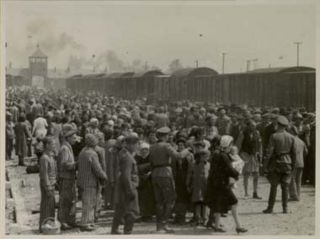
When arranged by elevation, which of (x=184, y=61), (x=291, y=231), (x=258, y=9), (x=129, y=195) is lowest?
(x=291, y=231)

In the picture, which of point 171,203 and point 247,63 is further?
point 247,63

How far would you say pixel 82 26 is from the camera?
595 cm

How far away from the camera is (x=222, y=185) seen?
552 centimetres

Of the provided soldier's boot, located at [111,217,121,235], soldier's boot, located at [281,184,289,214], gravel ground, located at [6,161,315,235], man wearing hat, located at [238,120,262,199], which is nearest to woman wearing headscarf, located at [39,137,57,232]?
gravel ground, located at [6,161,315,235]

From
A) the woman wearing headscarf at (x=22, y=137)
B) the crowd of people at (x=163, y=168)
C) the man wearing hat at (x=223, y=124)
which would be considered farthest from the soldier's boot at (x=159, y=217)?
the woman wearing headscarf at (x=22, y=137)

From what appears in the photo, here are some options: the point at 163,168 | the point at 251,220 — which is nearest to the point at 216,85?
the point at 251,220

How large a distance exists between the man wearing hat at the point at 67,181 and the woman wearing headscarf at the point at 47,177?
0.08 m

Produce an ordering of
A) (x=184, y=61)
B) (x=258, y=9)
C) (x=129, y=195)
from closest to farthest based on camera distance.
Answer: (x=129, y=195) < (x=258, y=9) < (x=184, y=61)

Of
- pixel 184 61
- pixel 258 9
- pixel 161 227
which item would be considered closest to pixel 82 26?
pixel 184 61

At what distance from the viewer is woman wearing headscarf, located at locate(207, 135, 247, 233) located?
17.9ft

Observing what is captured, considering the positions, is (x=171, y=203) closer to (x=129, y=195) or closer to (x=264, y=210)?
(x=129, y=195)

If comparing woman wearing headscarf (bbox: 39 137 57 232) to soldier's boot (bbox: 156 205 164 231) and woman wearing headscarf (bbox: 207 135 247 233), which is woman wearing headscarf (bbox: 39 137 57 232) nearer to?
soldier's boot (bbox: 156 205 164 231)

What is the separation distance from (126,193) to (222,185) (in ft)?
2.83

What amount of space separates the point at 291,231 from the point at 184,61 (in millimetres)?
2048
